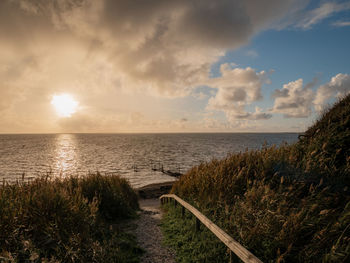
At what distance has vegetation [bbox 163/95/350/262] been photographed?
Answer: 3.61m

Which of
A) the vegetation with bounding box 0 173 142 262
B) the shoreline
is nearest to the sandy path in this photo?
the vegetation with bounding box 0 173 142 262

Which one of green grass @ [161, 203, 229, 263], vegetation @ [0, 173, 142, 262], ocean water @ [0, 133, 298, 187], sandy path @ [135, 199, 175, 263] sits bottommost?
ocean water @ [0, 133, 298, 187]

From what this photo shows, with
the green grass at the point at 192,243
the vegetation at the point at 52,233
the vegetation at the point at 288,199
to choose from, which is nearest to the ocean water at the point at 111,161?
the vegetation at the point at 288,199

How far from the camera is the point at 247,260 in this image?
2896mm

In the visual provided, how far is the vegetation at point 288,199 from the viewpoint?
361cm

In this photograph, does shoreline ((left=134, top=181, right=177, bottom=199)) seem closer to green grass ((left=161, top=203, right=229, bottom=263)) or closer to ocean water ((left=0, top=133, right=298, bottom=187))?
ocean water ((left=0, top=133, right=298, bottom=187))

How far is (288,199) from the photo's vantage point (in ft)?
17.6

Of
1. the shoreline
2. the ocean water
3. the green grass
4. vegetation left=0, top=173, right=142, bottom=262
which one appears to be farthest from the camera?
the ocean water

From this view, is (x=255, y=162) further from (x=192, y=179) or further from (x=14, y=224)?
(x=14, y=224)

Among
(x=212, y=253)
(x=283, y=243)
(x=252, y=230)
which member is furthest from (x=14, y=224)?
(x=283, y=243)

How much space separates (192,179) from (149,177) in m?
24.5

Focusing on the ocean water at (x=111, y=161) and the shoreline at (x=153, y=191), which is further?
the ocean water at (x=111, y=161)

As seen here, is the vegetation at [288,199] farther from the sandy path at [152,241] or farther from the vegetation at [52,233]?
the vegetation at [52,233]

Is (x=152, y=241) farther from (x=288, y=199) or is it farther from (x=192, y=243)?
(x=288, y=199)
